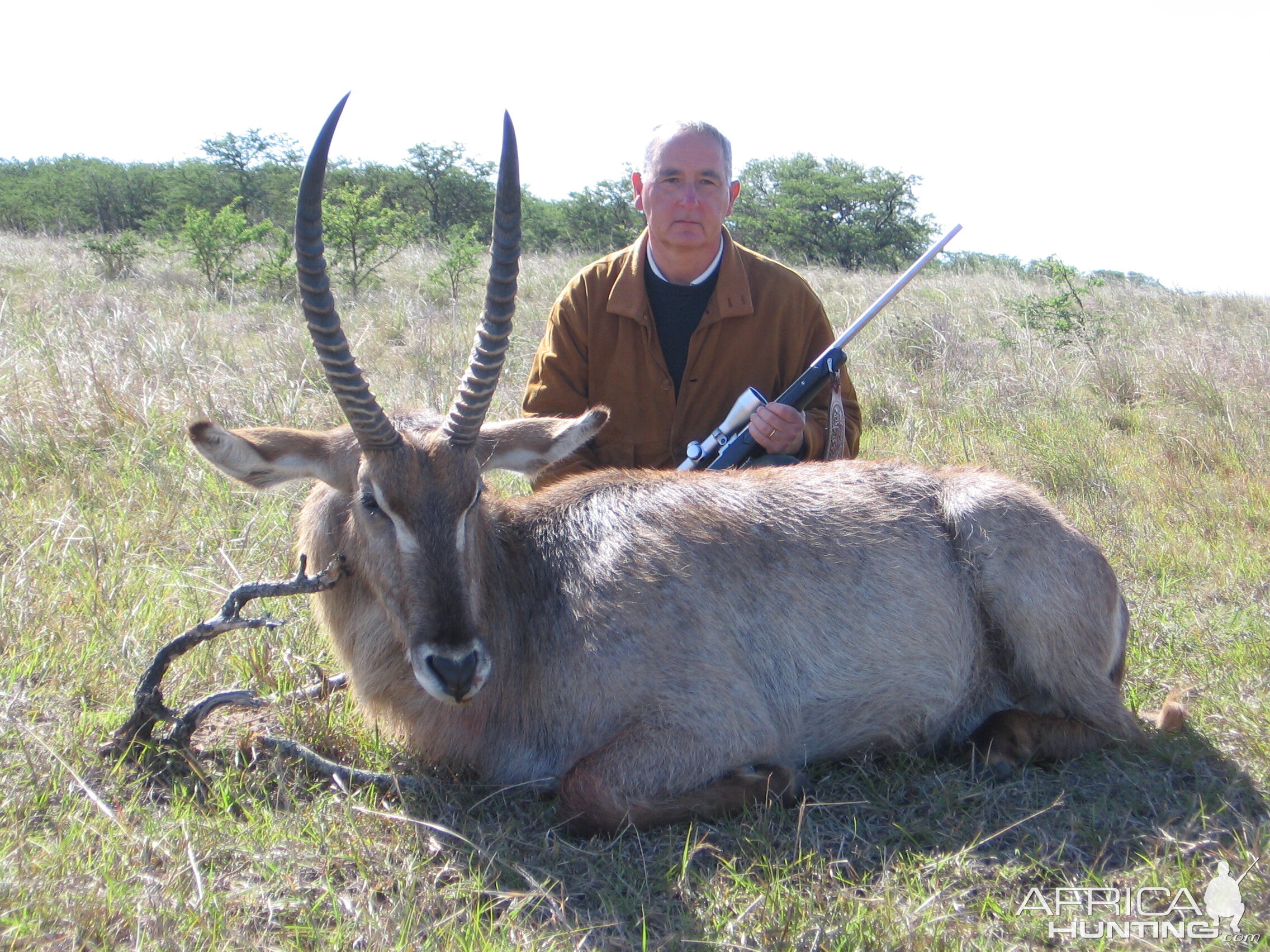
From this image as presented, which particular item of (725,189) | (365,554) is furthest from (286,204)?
(365,554)

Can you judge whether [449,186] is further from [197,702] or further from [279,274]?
[197,702]

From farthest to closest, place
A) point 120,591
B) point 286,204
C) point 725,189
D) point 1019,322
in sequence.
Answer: point 286,204, point 1019,322, point 725,189, point 120,591

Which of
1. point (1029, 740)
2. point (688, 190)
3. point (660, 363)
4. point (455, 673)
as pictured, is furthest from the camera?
point (660, 363)

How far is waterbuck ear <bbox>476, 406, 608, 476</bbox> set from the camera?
3.92 metres

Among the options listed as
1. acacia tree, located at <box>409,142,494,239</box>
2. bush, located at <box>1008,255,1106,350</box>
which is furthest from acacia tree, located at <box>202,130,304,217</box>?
bush, located at <box>1008,255,1106,350</box>

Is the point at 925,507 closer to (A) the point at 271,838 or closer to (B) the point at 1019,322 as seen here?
(A) the point at 271,838

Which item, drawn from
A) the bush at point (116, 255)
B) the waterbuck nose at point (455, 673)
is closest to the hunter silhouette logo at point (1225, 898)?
the waterbuck nose at point (455, 673)

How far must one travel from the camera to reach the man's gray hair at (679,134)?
555cm

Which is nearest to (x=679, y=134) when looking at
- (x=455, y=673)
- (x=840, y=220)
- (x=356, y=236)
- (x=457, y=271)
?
(x=455, y=673)

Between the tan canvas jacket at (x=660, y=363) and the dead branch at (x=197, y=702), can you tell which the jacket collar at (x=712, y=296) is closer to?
the tan canvas jacket at (x=660, y=363)

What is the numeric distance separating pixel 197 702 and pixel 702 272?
3.63m

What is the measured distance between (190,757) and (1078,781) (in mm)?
3203

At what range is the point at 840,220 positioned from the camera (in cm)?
2644

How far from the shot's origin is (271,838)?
10.0 ft
